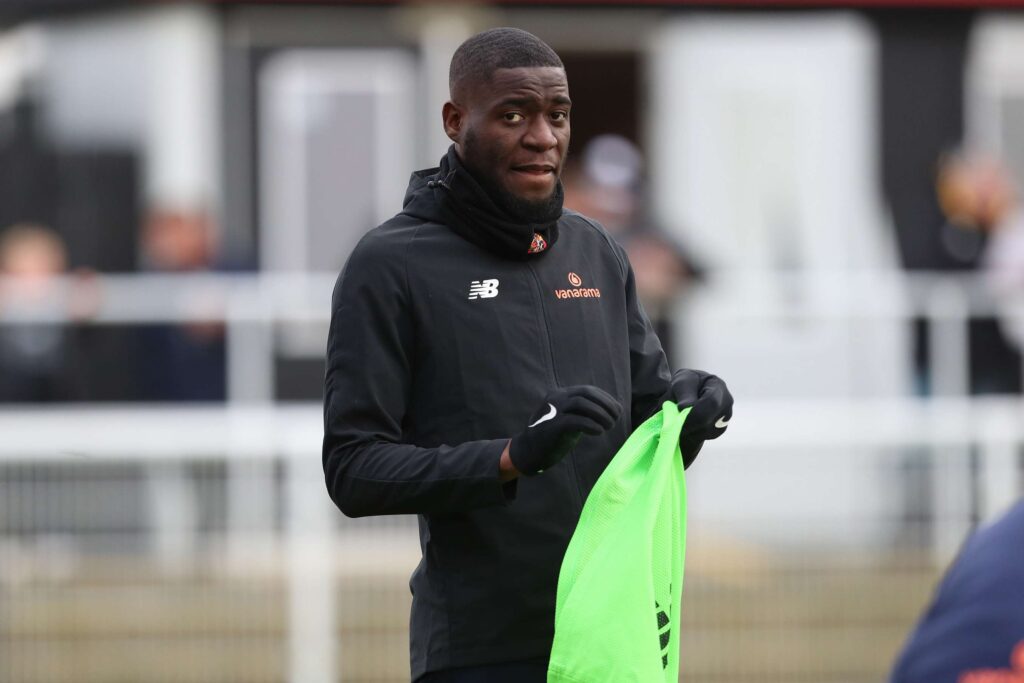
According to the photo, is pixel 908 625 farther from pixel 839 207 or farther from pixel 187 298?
pixel 839 207

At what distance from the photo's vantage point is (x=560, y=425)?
324cm

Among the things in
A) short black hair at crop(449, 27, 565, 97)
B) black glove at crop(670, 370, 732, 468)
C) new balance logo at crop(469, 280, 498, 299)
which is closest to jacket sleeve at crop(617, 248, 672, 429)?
black glove at crop(670, 370, 732, 468)

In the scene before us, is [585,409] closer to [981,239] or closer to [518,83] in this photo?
[518,83]

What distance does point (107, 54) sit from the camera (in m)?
12.7

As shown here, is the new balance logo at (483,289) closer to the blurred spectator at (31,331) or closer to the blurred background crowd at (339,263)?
the blurred background crowd at (339,263)

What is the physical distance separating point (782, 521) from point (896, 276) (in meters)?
3.90

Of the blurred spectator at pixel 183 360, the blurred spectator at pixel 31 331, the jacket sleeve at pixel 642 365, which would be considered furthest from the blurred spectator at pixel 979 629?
the blurred spectator at pixel 31 331

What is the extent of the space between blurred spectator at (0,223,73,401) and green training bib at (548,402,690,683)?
648cm

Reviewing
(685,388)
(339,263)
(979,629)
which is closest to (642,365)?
(685,388)

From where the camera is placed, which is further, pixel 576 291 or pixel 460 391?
pixel 576 291

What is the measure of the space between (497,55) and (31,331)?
21.4 feet

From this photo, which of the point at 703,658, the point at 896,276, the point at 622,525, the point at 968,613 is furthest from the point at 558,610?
the point at 896,276

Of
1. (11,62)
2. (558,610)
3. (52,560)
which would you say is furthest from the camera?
(11,62)

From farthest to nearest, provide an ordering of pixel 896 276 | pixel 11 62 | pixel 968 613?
pixel 11 62
pixel 896 276
pixel 968 613
